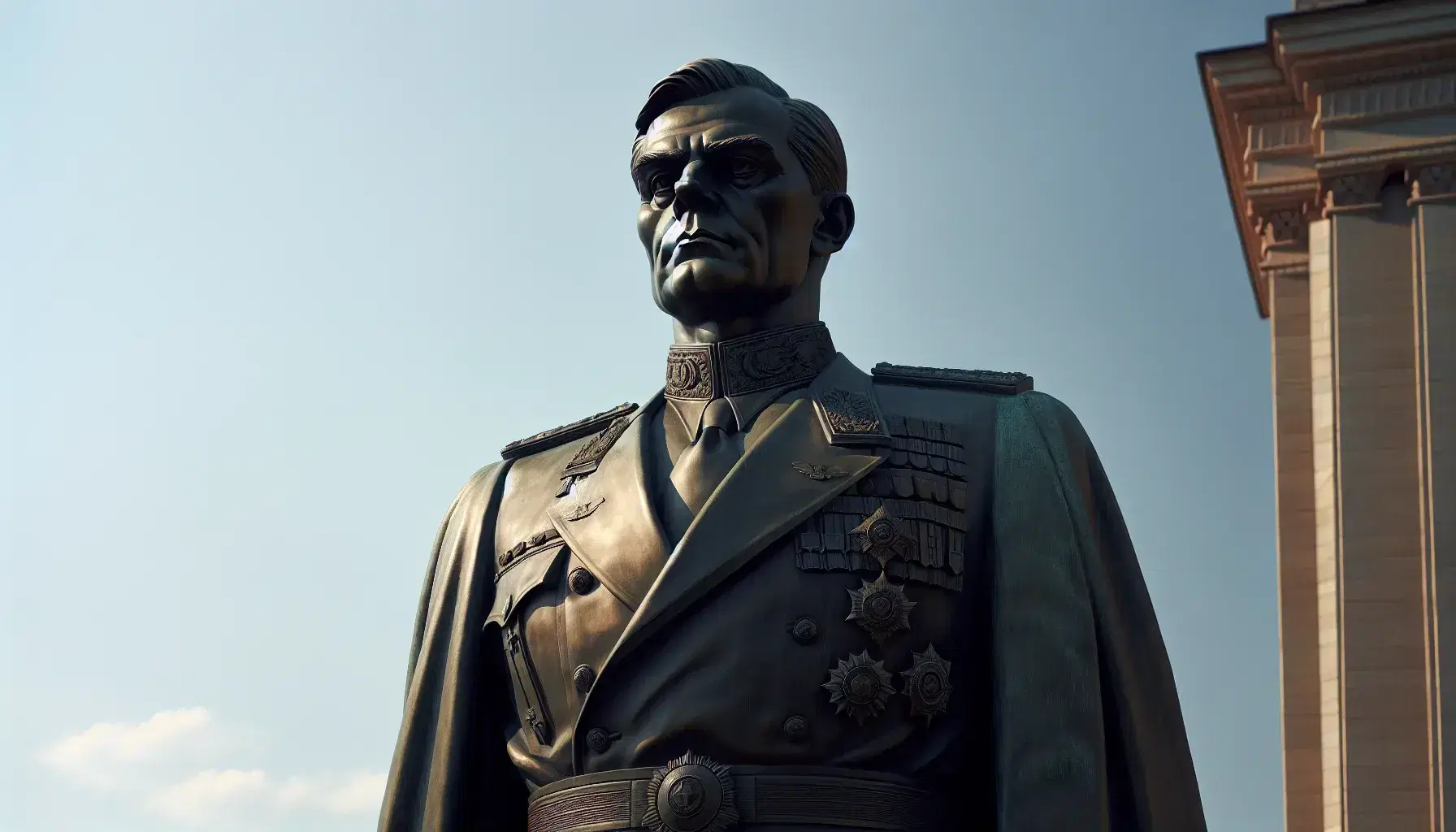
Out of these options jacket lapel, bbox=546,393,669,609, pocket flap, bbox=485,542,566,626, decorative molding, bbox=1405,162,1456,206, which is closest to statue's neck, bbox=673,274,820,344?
jacket lapel, bbox=546,393,669,609

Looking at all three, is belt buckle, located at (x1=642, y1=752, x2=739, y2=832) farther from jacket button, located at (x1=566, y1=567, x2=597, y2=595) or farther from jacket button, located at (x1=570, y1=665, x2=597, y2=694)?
jacket button, located at (x1=566, y1=567, x2=597, y2=595)

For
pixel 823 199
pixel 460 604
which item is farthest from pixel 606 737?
pixel 823 199

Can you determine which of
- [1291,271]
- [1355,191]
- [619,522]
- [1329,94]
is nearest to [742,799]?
[619,522]

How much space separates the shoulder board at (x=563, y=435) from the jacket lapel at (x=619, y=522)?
314 mm

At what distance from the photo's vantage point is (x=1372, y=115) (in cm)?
3531

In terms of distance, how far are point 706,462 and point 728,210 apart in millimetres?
855

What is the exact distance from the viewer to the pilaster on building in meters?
32.4

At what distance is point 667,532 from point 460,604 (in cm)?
91

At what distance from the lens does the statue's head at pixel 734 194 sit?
8211mm

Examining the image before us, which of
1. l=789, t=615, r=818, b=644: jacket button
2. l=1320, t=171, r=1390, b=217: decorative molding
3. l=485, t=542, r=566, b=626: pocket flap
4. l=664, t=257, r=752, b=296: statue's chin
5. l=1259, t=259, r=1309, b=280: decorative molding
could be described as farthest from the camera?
l=1259, t=259, r=1309, b=280: decorative molding

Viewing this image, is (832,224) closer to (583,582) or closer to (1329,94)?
(583,582)

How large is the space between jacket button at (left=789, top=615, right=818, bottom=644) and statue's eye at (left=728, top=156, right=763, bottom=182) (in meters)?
1.62

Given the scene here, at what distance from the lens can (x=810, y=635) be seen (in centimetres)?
758

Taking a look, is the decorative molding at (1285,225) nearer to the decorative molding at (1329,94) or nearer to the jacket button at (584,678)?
the decorative molding at (1329,94)
